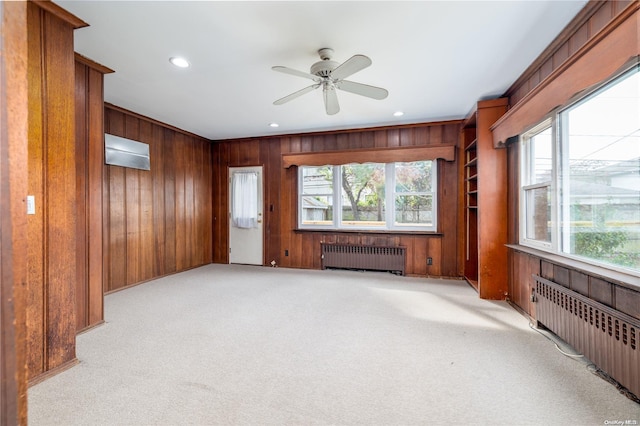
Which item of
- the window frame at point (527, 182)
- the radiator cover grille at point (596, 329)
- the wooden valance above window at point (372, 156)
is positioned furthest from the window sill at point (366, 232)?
the radiator cover grille at point (596, 329)

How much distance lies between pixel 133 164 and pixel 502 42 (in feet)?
15.2

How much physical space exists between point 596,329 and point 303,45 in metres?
2.98

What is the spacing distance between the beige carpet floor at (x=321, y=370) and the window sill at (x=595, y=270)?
68 centimetres

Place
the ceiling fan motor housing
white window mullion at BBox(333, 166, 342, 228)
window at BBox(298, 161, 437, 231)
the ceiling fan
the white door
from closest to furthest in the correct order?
the ceiling fan < the ceiling fan motor housing < window at BBox(298, 161, 437, 231) < white window mullion at BBox(333, 166, 342, 228) < the white door

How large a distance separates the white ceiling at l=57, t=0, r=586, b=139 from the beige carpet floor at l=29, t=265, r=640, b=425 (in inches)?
97.5

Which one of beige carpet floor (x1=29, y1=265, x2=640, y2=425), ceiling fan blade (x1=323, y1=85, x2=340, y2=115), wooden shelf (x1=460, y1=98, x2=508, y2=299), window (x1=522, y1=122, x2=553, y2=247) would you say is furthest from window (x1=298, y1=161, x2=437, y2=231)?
ceiling fan blade (x1=323, y1=85, x2=340, y2=115)

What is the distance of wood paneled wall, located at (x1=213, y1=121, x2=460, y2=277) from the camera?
15.5 feet

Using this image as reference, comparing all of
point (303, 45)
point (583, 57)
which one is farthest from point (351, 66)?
point (583, 57)

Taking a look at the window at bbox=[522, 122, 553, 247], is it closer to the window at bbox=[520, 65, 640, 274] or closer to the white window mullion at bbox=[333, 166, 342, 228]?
the window at bbox=[520, 65, 640, 274]

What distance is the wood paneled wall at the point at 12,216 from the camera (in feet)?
2.19

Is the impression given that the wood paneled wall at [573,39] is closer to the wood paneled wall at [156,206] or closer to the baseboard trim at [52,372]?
the baseboard trim at [52,372]

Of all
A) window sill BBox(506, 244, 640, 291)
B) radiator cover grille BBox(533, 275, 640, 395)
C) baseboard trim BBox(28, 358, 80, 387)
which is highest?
window sill BBox(506, 244, 640, 291)

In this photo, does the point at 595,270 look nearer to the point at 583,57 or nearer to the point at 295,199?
the point at 583,57

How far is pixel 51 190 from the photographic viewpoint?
202cm
